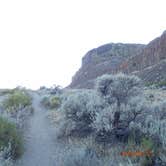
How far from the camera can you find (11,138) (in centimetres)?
1041

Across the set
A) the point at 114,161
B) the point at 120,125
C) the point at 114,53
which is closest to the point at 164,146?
the point at 114,161

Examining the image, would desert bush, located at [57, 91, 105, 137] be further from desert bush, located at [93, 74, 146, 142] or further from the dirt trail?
the dirt trail

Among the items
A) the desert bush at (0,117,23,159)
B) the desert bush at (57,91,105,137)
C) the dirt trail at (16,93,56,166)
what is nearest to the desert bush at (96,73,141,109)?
the desert bush at (57,91,105,137)

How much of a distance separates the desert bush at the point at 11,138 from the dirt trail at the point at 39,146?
0.25m

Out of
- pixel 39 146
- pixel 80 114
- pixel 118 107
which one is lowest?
pixel 39 146

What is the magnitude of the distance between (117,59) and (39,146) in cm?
9608

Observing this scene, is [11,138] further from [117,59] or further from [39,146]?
[117,59]

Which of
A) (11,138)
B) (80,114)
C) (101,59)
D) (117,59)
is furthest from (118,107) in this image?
(101,59)

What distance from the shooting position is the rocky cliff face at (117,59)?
2861 inches

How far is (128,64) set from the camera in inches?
3159

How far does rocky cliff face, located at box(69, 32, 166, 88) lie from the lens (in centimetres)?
7267

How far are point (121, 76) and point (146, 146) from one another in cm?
651

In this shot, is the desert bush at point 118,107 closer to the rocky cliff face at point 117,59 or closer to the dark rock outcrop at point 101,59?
the rocky cliff face at point 117,59

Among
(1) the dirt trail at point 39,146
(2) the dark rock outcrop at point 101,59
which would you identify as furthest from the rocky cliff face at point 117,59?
(1) the dirt trail at point 39,146
